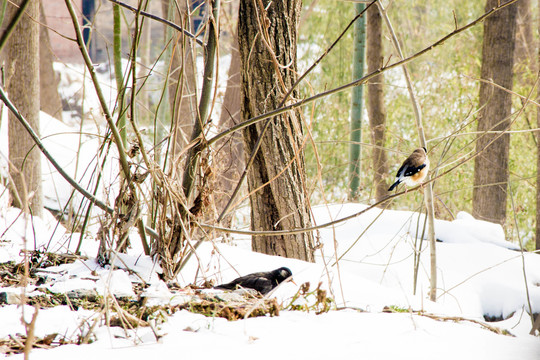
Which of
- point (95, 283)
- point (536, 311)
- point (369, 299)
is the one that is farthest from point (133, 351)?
point (536, 311)

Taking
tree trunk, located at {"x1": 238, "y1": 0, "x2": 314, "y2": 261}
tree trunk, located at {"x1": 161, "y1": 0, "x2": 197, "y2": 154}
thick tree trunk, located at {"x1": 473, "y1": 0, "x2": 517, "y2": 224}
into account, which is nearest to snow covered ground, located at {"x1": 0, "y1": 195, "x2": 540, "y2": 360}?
tree trunk, located at {"x1": 238, "y1": 0, "x2": 314, "y2": 261}

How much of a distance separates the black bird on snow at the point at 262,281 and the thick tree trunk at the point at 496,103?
4.78m

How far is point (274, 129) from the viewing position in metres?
3.78

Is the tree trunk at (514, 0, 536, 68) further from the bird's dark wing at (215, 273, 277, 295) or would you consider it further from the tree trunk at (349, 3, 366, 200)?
the bird's dark wing at (215, 273, 277, 295)

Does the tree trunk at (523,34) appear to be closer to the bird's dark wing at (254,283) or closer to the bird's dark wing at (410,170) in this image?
the bird's dark wing at (410,170)

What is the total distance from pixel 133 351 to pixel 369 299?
57.4 inches

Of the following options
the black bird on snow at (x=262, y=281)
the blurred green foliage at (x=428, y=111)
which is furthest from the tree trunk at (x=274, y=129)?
the blurred green foliage at (x=428, y=111)

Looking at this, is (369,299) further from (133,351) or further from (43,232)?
(43,232)

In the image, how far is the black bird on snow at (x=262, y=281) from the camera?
2785 mm

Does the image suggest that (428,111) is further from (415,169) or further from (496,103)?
(415,169)

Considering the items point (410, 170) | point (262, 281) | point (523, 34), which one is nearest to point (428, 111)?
point (523, 34)

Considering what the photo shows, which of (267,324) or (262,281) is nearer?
(267,324)

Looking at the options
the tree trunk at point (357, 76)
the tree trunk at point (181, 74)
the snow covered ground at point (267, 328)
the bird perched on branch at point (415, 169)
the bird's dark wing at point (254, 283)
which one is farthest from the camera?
the tree trunk at point (357, 76)

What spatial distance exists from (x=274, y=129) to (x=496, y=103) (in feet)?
14.4
